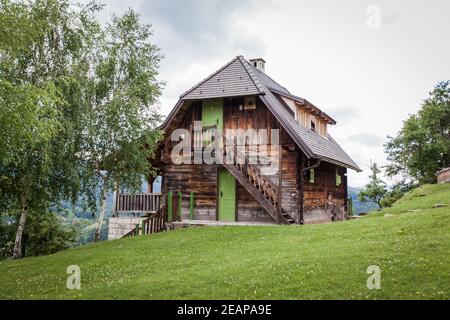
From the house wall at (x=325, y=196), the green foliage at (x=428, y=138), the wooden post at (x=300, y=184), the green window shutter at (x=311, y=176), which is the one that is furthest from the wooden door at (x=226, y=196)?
the green foliage at (x=428, y=138)

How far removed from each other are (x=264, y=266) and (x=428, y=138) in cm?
3785

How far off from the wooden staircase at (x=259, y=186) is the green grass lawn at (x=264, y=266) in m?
2.88

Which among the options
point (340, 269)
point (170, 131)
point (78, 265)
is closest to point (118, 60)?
point (170, 131)

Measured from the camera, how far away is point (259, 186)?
21.3m

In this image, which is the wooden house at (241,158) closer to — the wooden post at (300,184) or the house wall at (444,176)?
the wooden post at (300,184)

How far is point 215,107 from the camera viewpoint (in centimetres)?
2470

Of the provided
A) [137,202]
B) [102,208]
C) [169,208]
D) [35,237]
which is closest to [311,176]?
[169,208]

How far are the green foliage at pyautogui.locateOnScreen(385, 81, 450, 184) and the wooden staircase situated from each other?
1039 inches

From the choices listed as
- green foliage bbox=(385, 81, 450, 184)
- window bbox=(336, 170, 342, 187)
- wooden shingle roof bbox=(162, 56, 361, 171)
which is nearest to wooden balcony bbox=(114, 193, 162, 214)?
wooden shingle roof bbox=(162, 56, 361, 171)

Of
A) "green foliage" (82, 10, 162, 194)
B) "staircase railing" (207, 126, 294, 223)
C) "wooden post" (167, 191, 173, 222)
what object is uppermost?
"green foliage" (82, 10, 162, 194)

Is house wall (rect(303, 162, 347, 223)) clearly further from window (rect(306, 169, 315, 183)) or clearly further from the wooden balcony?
the wooden balcony

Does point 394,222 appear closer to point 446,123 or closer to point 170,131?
point 170,131

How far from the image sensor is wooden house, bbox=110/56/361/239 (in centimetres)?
2197

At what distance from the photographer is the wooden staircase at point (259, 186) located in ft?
68.6
